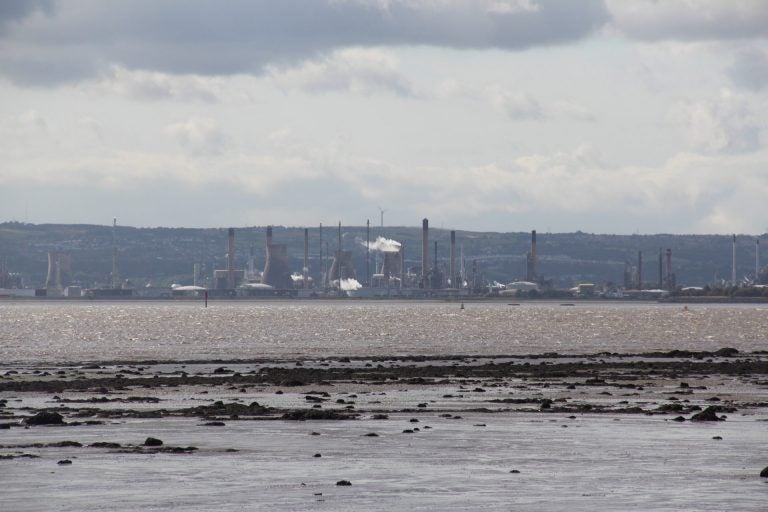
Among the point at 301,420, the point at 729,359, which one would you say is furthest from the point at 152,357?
the point at 301,420

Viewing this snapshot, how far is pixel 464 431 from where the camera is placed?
135 ft

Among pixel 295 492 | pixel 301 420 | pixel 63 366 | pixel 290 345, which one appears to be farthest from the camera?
pixel 290 345

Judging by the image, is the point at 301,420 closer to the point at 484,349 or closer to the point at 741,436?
the point at 741,436

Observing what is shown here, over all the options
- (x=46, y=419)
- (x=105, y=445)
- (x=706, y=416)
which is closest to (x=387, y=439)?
(x=105, y=445)

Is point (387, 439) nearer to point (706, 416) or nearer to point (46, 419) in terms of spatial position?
point (46, 419)

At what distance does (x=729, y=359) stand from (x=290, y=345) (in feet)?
130

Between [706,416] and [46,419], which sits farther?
[706,416]

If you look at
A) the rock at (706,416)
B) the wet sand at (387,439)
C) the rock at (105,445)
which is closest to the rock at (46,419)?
the wet sand at (387,439)

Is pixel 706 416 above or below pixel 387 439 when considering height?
above

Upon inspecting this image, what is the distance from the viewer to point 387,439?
128 ft

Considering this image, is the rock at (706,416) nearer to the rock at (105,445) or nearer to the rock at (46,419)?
the rock at (105,445)

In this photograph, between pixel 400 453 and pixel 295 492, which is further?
pixel 400 453

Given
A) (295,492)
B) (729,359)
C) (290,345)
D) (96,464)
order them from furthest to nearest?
(290,345) < (729,359) < (96,464) < (295,492)

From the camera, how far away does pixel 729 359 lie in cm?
9306
